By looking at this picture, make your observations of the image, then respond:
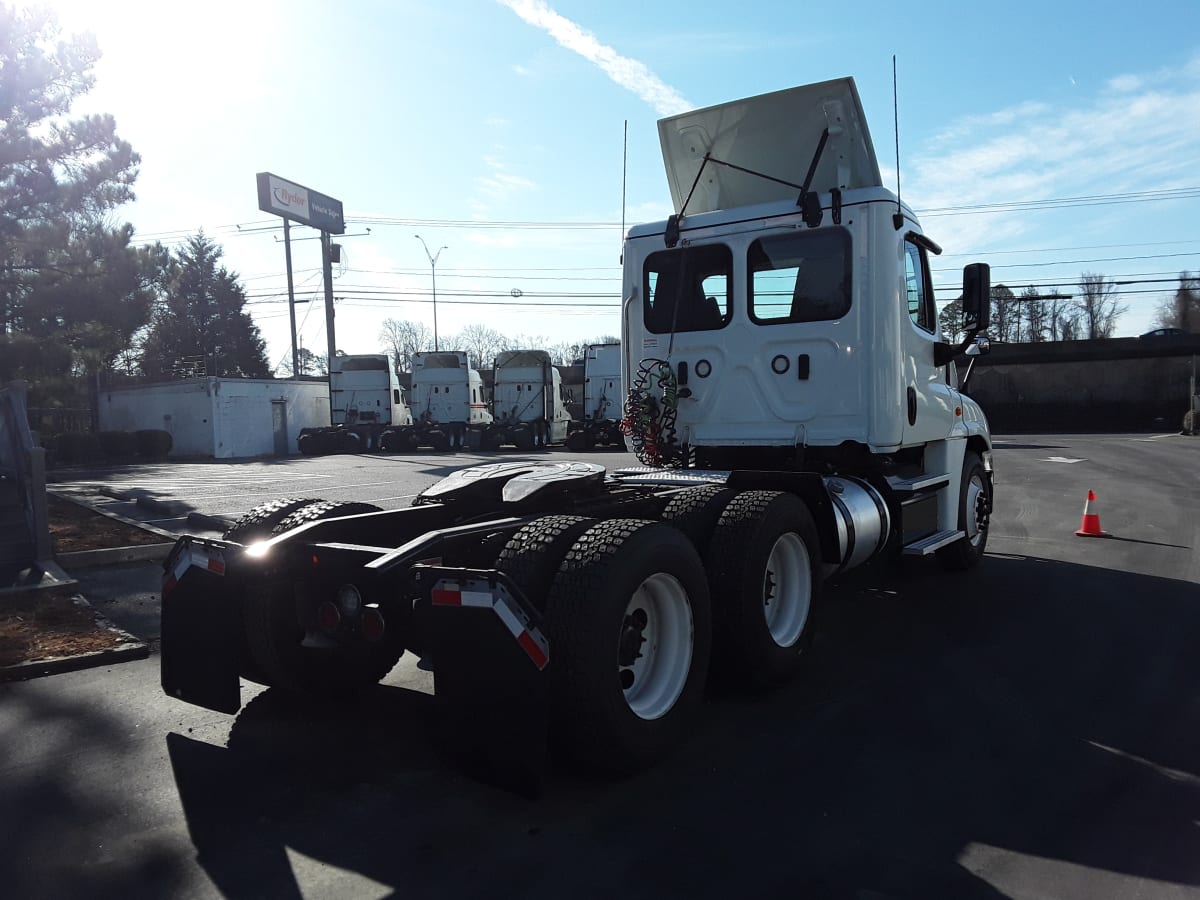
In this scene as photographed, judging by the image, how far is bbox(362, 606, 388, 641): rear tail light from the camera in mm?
3648

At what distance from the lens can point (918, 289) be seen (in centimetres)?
676

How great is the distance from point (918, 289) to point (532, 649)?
16.2 ft

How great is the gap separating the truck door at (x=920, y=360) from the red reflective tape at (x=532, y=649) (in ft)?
13.0

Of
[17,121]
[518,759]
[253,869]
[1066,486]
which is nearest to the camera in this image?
[253,869]

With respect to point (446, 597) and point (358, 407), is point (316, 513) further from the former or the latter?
point (358, 407)

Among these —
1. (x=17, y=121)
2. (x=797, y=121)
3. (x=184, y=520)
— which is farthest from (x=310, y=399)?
(x=797, y=121)

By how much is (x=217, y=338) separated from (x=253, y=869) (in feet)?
216

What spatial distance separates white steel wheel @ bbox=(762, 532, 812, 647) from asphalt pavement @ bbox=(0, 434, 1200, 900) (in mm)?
334

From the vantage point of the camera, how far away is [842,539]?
5457mm

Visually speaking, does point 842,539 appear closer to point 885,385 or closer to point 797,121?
point 885,385

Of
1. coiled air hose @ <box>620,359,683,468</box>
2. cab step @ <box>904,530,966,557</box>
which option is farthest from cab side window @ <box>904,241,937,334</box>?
coiled air hose @ <box>620,359,683,468</box>

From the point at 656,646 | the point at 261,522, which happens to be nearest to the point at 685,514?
the point at 656,646

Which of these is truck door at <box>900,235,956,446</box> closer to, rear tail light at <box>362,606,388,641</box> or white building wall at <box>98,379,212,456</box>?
rear tail light at <box>362,606,388,641</box>

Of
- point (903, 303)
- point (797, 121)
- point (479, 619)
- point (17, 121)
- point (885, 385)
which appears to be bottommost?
point (479, 619)
